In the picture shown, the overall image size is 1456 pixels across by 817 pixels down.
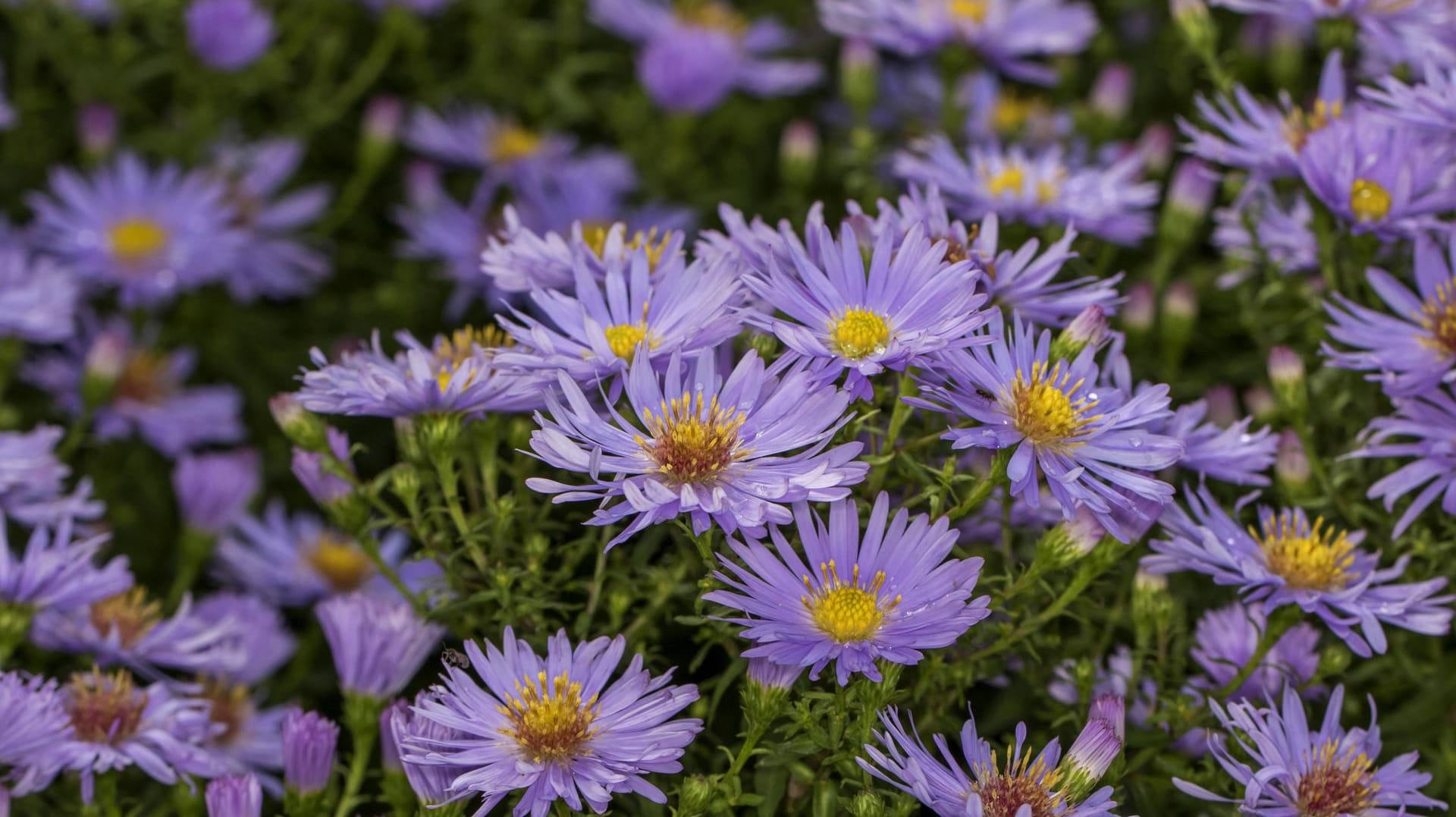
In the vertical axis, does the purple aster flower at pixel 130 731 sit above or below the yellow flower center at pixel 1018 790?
below

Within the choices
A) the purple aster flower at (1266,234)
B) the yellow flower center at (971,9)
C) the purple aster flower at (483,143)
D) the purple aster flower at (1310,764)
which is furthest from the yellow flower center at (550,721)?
the purple aster flower at (483,143)

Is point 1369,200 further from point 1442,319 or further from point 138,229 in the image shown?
point 138,229

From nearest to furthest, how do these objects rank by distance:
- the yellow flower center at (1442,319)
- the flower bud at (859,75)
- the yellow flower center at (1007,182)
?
1. the yellow flower center at (1442,319)
2. the yellow flower center at (1007,182)
3. the flower bud at (859,75)

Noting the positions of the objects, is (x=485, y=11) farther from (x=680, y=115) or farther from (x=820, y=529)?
(x=820, y=529)

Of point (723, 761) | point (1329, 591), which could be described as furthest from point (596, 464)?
point (1329, 591)

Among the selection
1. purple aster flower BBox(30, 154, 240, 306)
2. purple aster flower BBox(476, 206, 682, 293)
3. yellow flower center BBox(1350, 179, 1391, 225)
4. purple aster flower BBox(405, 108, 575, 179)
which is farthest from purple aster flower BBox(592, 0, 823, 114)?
yellow flower center BBox(1350, 179, 1391, 225)

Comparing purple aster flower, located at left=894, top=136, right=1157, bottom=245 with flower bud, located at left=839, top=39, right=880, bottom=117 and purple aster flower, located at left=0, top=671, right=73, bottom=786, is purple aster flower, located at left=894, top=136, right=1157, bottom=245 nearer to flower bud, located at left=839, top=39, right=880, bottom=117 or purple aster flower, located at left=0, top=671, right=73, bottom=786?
flower bud, located at left=839, top=39, right=880, bottom=117

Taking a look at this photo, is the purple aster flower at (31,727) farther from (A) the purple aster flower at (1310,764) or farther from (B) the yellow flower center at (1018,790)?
(A) the purple aster flower at (1310,764)
